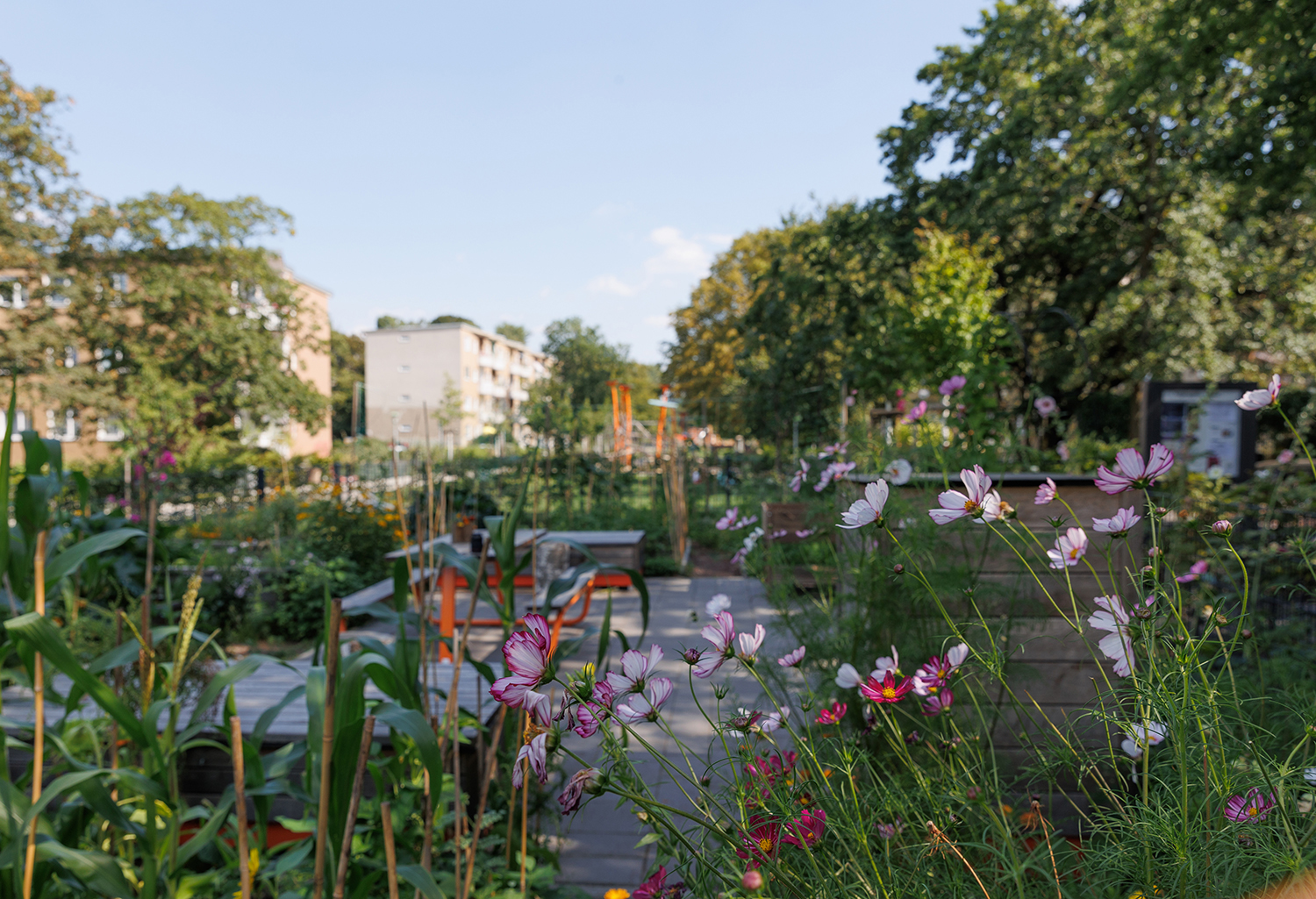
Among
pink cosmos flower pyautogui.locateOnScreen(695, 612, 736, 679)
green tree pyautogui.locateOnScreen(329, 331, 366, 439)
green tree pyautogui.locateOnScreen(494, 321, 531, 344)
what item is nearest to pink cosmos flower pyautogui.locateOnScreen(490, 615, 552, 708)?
pink cosmos flower pyautogui.locateOnScreen(695, 612, 736, 679)

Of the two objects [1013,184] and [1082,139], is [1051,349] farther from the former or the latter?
[1013,184]

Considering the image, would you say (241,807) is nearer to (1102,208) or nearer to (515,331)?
(1102,208)

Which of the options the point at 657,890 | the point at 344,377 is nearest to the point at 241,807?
the point at 657,890

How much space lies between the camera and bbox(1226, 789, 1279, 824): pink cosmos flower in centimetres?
54

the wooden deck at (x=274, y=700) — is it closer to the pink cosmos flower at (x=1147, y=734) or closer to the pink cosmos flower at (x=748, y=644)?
the pink cosmos flower at (x=748, y=644)

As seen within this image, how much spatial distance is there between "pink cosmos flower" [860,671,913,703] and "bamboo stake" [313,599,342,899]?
0.58m

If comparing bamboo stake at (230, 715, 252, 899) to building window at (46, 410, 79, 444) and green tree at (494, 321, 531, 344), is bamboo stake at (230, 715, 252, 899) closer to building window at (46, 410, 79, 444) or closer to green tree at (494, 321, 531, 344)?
building window at (46, 410, 79, 444)

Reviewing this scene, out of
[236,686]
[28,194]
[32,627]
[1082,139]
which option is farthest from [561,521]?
[28,194]

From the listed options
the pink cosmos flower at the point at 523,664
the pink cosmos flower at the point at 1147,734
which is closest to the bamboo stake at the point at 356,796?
the pink cosmos flower at the point at 523,664

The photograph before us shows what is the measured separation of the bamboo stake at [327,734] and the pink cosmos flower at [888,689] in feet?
1.89

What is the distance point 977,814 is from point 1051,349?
11.9 m

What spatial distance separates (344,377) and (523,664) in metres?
49.6

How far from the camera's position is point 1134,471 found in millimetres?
664

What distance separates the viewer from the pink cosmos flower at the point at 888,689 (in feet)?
2.31
